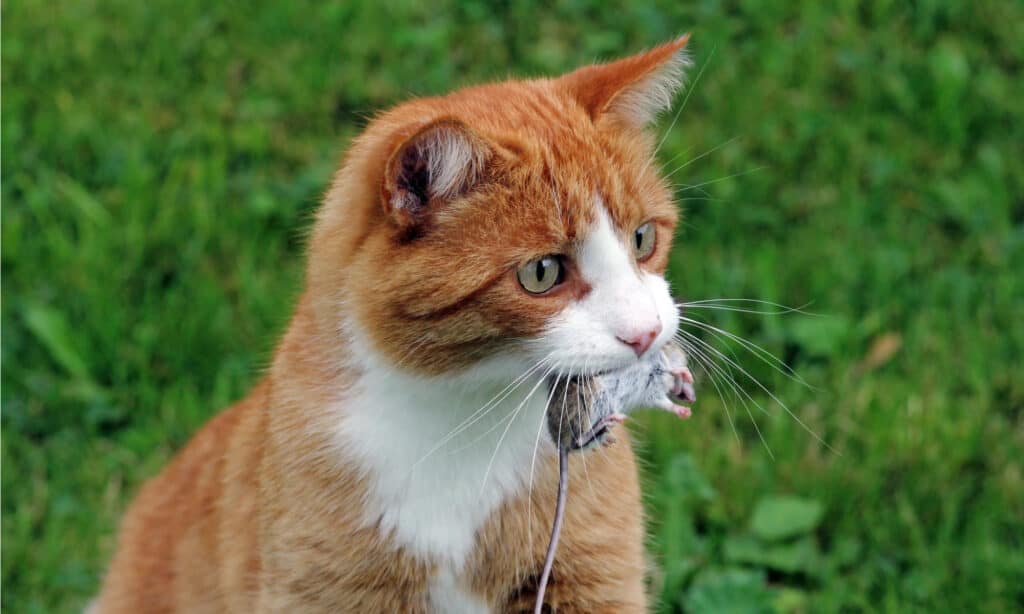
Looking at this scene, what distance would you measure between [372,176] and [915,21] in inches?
143

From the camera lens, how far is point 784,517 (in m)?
3.79

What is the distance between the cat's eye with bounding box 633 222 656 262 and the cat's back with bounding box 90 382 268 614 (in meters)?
0.89

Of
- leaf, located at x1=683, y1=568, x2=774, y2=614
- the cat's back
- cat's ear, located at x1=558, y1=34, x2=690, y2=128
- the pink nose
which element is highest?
cat's ear, located at x1=558, y1=34, x2=690, y2=128

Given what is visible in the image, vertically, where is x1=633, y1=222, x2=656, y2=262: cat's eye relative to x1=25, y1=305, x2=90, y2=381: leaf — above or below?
above

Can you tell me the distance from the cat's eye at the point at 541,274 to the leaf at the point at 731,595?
142cm

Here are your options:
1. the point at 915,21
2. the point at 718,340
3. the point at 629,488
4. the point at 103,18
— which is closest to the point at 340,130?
the point at 103,18

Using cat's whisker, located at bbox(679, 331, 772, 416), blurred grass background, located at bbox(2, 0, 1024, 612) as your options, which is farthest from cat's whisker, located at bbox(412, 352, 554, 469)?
blurred grass background, located at bbox(2, 0, 1024, 612)

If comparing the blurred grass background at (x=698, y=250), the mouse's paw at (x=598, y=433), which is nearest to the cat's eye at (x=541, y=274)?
the mouse's paw at (x=598, y=433)

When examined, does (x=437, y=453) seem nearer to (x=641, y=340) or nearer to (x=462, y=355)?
(x=462, y=355)

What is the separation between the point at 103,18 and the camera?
5.54m

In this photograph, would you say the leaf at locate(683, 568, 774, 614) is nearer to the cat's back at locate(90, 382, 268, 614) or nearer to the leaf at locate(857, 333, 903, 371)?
the leaf at locate(857, 333, 903, 371)

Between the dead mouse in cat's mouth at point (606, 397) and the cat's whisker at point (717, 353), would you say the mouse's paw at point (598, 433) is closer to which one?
the dead mouse in cat's mouth at point (606, 397)

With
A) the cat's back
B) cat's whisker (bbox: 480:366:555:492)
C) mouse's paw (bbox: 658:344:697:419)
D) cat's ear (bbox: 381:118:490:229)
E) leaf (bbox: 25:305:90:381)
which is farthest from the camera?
leaf (bbox: 25:305:90:381)

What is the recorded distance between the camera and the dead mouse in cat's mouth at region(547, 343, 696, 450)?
2.50 metres
